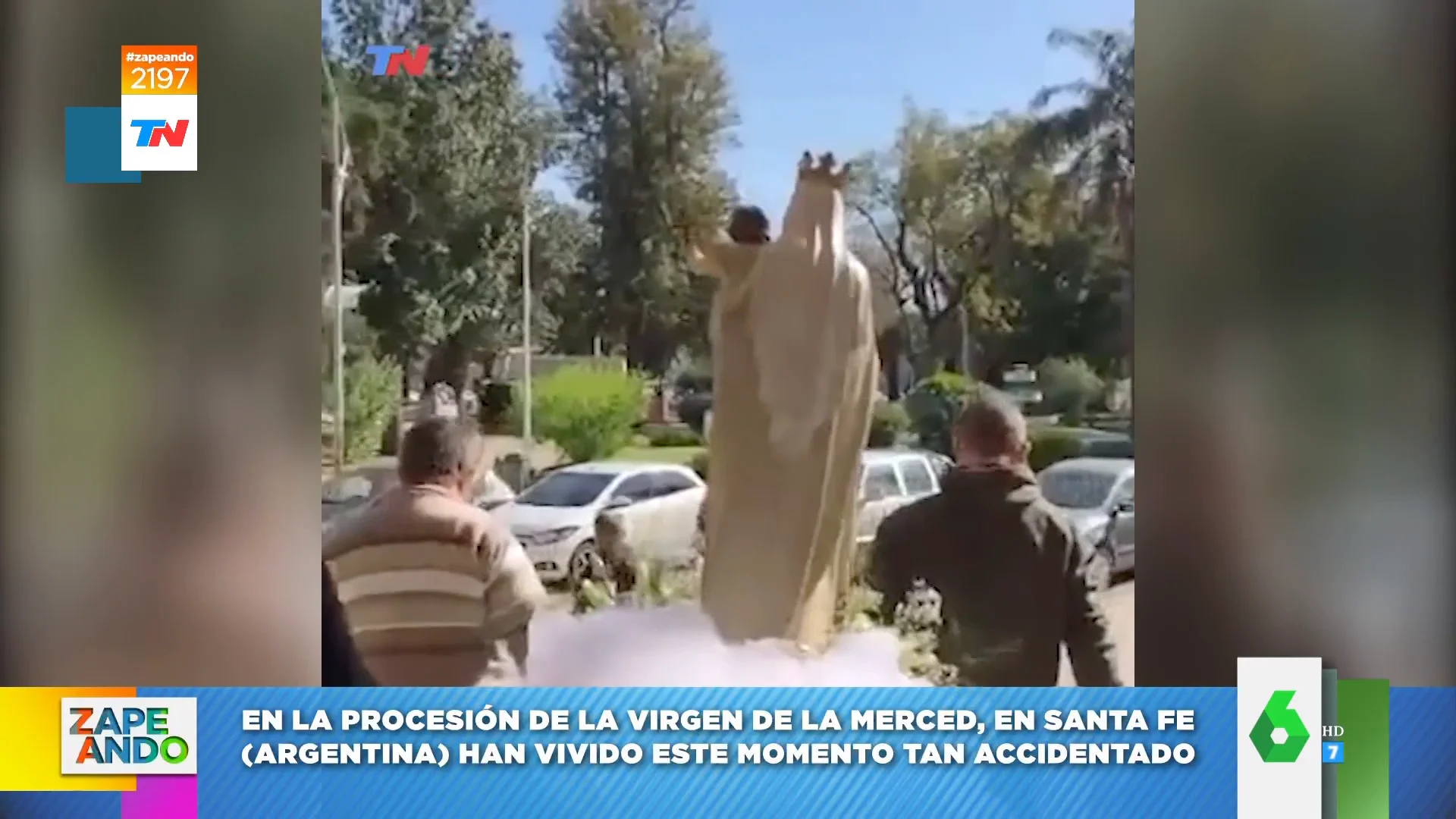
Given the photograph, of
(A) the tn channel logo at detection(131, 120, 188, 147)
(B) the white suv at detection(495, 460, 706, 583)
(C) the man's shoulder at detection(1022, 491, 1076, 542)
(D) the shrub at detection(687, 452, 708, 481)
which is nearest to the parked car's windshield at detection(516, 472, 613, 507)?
(B) the white suv at detection(495, 460, 706, 583)

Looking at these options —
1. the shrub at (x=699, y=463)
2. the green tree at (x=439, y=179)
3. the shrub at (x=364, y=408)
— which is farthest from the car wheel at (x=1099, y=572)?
the shrub at (x=364, y=408)

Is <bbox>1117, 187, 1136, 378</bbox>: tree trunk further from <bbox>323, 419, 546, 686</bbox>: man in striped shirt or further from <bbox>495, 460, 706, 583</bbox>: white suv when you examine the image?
<bbox>323, 419, 546, 686</bbox>: man in striped shirt

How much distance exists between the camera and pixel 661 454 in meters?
1.99

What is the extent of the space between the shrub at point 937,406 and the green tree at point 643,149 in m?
0.34

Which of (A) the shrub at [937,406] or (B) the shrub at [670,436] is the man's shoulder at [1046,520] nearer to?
(A) the shrub at [937,406]

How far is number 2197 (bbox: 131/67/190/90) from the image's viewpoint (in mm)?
1952

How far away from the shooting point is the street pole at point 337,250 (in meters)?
1.96

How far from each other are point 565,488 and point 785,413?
0.36 meters

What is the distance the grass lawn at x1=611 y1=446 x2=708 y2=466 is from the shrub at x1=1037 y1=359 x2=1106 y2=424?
0.55 metres

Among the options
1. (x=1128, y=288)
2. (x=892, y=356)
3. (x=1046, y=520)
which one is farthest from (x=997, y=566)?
(x=1128, y=288)

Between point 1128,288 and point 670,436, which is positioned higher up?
point 1128,288

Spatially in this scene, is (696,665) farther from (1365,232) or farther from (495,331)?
(1365,232)

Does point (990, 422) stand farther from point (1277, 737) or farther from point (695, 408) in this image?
point (1277, 737)

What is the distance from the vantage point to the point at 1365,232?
195 centimetres
